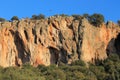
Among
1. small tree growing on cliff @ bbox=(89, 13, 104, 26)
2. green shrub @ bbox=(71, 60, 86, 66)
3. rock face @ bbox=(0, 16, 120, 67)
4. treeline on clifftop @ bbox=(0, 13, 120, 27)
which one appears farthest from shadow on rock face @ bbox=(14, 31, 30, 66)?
small tree growing on cliff @ bbox=(89, 13, 104, 26)

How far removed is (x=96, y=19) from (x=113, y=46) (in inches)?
251

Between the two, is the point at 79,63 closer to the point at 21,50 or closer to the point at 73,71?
the point at 73,71

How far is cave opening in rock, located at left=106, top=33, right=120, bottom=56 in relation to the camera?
102m

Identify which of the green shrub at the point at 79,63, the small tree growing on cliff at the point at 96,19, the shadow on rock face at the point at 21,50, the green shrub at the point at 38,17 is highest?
the green shrub at the point at 38,17

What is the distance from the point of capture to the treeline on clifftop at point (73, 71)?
280 feet

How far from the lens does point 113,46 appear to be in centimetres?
10244

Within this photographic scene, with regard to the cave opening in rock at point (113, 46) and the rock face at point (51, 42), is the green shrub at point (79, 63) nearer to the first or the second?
the rock face at point (51, 42)

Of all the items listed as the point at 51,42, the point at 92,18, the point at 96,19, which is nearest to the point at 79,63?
the point at 51,42

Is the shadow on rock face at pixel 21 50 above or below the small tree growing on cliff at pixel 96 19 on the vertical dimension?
below

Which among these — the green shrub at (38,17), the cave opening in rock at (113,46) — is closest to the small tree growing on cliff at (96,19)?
the cave opening in rock at (113,46)

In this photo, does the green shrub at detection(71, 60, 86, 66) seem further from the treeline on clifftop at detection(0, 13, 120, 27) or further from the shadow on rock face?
the treeline on clifftop at detection(0, 13, 120, 27)

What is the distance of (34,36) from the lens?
97.4m

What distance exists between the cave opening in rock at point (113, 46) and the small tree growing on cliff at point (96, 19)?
4282mm

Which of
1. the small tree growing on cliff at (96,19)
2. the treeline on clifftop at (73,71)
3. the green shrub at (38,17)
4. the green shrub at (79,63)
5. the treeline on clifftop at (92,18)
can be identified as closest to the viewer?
the treeline on clifftop at (73,71)
